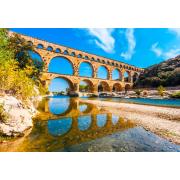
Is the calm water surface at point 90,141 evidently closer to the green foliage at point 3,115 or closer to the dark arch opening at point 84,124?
the dark arch opening at point 84,124

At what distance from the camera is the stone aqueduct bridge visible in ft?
130

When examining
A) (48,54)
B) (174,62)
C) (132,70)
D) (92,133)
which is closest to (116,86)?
(132,70)

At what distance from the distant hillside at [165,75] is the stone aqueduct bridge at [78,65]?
6993mm

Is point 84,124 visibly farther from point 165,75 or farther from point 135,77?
point 135,77

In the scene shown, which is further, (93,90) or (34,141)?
(93,90)

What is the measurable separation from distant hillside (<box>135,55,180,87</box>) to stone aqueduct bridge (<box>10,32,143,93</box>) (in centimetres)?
699

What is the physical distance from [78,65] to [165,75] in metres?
28.7

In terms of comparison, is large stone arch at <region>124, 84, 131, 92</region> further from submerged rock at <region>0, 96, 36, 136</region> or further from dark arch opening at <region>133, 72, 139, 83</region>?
submerged rock at <region>0, 96, 36, 136</region>

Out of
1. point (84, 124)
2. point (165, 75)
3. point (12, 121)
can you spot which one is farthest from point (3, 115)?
point (165, 75)

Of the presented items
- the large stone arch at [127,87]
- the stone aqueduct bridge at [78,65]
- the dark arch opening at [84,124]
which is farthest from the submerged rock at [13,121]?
the large stone arch at [127,87]

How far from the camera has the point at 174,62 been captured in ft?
190

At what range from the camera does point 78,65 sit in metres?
47.7
